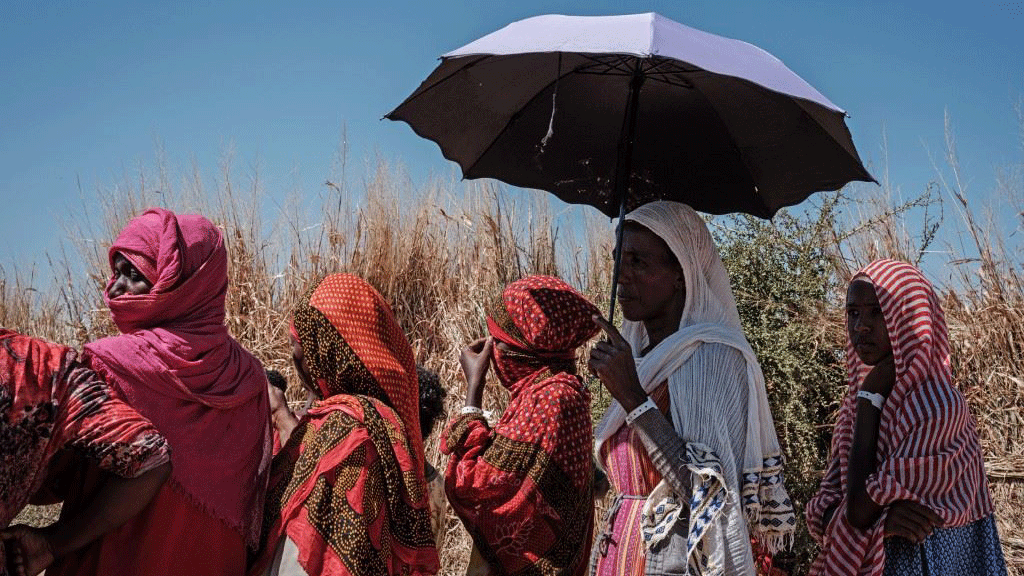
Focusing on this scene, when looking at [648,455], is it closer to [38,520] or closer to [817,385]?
[817,385]

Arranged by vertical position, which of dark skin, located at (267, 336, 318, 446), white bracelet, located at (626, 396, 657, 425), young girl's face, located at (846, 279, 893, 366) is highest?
young girl's face, located at (846, 279, 893, 366)

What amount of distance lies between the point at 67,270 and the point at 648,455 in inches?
300

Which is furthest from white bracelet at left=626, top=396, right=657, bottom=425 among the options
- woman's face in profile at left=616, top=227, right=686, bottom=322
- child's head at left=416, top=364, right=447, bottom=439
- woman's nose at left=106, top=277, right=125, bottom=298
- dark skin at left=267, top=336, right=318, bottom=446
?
child's head at left=416, top=364, right=447, bottom=439

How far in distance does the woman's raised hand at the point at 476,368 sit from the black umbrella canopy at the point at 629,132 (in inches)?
31.9

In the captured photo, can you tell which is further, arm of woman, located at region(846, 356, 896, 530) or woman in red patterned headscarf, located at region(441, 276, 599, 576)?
woman in red patterned headscarf, located at region(441, 276, 599, 576)

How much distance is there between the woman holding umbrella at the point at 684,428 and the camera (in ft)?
10.1

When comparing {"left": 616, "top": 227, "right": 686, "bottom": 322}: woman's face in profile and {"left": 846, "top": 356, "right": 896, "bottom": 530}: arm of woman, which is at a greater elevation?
{"left": 616, "top": 227, "right": 686, "bottom": 322}: woman's face in profile

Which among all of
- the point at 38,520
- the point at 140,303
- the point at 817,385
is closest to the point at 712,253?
the point at 140,303

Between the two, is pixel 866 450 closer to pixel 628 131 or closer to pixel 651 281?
pixel 651 281

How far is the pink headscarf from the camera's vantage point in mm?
2879

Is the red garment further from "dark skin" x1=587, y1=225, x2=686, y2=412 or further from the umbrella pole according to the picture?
the umbrella pole

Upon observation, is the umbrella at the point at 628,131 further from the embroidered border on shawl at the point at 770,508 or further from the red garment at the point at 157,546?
the red garment at the point at 157,546

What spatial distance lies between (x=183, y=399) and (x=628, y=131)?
198 centimetres

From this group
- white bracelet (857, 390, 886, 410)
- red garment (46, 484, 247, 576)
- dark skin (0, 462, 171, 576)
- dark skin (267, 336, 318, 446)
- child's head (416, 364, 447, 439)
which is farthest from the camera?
child's head (416, 364, 447, 439)
